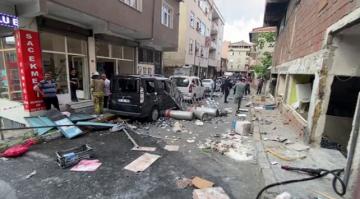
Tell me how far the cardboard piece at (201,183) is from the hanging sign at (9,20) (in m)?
7.49

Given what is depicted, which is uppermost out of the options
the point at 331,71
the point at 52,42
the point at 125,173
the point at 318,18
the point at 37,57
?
the point at 318,18

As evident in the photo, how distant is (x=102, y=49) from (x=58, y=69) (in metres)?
3.00

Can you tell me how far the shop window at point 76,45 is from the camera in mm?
9570

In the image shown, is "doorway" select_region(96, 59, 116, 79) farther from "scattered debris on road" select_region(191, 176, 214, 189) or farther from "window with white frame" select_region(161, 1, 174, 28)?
"scattered debris on road" select_region(191, 176, 214, 189)

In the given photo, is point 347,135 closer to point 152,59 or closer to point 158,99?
point 158,99

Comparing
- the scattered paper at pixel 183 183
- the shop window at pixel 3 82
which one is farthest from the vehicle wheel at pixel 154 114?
the shop window at pixel 3 82

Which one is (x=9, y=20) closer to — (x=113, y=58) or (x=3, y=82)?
(x=3, y=82)

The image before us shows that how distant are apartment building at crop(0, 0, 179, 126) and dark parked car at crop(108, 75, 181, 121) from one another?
2.84m

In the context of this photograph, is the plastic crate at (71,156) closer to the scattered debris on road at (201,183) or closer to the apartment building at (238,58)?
the scattered debris on road at (201,183)

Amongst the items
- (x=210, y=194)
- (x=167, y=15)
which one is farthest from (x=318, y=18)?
(x=167, y=15)

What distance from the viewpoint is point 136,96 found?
7930 millimetres

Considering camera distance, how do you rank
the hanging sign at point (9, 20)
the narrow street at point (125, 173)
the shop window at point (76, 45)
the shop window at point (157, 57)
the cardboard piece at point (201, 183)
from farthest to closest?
1. the shop window at point (157, 57)
2. the shop window at point (76, 45)
3. the hanging sign at point (9, 20)
4. the cardboard piece at point (201, 183)
5. the narrow street at point (125, 173)

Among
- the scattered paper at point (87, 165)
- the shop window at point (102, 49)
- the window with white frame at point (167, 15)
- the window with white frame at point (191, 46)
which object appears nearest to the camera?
the scattered paper at point (87, 165)

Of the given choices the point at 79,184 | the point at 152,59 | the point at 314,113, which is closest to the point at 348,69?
the point at 314,113
